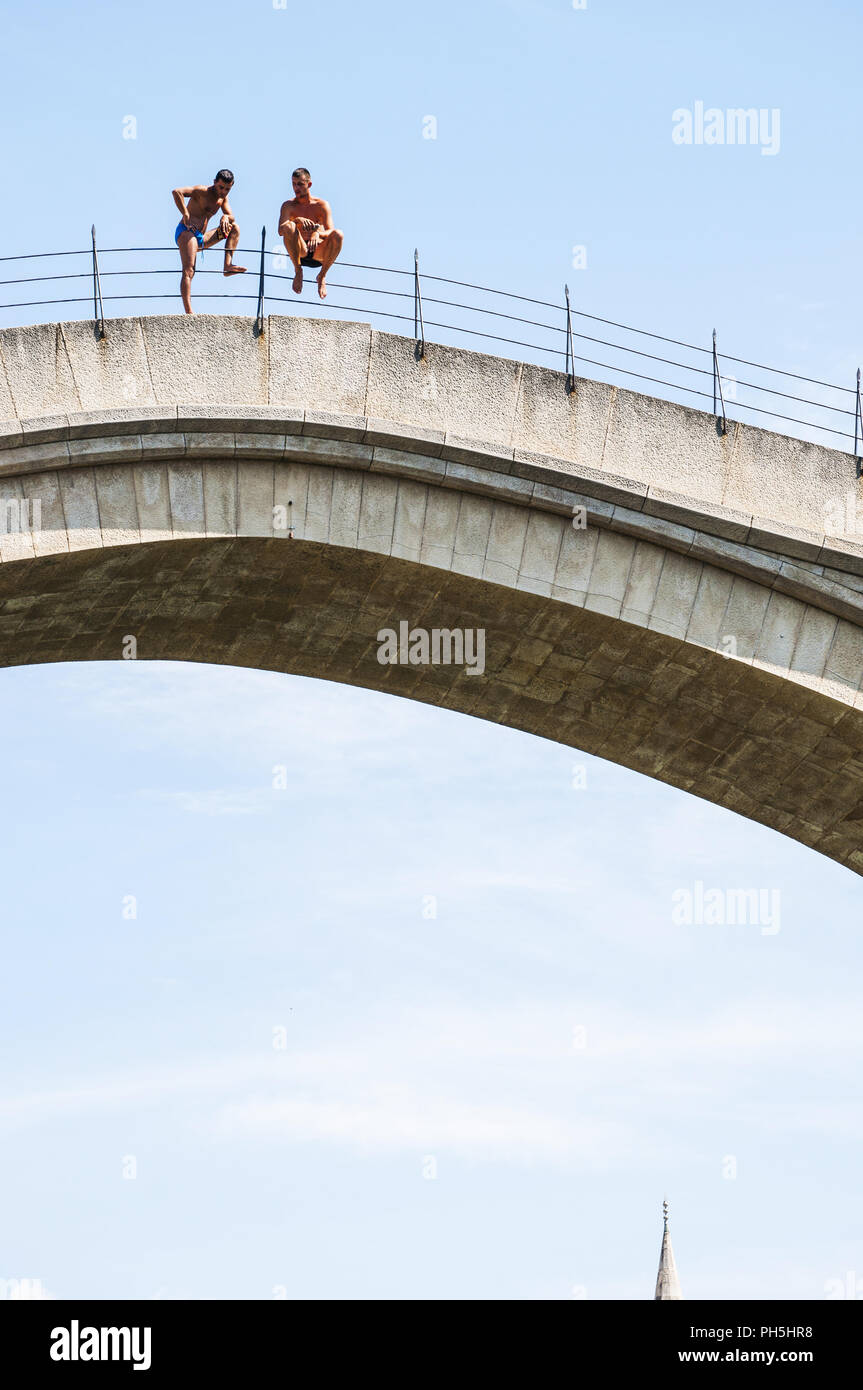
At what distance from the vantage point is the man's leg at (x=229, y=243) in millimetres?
19500

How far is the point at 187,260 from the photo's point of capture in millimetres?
19422

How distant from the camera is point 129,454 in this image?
18.5 m

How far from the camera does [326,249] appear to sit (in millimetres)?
19797

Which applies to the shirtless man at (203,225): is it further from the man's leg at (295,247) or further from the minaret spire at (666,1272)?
the minaret spire at (666,1272)

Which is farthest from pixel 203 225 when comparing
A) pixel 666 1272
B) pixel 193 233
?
pixel 666 1272

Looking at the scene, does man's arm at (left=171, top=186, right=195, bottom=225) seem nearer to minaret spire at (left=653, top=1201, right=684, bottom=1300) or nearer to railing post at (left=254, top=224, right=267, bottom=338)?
railing post at (left=254, top=224, right=267, bottom=338)

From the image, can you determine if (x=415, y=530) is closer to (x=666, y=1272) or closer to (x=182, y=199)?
(x=182, y=199)

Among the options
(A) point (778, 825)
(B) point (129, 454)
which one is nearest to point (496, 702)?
(A) point (778, 825)

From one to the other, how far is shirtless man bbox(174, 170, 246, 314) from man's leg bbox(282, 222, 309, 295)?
51cm

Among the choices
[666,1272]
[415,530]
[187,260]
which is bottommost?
[666,1272]

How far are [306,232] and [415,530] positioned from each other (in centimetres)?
323

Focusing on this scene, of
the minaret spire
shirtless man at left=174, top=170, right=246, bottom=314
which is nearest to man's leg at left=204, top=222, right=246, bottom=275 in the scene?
shirtless man at left=174, top=170, right=246, bottom=314

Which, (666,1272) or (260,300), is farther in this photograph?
(666,1272)

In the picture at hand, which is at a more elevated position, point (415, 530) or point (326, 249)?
point (326, 249)
